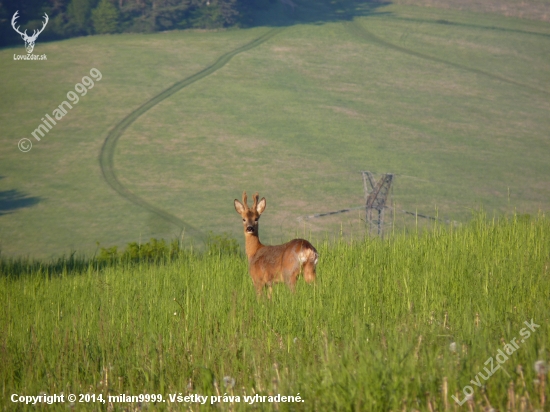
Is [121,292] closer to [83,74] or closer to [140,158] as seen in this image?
[140,158]

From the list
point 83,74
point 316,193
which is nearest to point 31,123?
point 83,74

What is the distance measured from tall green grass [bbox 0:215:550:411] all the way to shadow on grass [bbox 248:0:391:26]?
4630 cm

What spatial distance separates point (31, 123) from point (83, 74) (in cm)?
656

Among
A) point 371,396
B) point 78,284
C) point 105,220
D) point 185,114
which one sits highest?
point 371,396

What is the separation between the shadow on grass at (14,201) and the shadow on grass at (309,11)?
25.7m

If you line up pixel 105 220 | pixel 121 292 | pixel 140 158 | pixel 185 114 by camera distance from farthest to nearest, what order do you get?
pixel 185 114, pixel 140 158, pixel 105 220, pixel 121 292

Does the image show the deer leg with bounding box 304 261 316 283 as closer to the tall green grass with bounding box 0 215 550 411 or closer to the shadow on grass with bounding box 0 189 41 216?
the tall green grass with bounding box 0 215 550 411

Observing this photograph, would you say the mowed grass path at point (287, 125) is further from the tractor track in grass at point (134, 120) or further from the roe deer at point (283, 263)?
the roe deer at point (283, 263)

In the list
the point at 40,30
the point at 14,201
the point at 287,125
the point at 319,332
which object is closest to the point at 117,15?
the point at 40,30

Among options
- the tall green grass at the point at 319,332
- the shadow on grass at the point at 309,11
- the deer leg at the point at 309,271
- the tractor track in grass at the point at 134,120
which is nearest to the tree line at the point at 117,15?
the shadow on grass at the point at 309,11

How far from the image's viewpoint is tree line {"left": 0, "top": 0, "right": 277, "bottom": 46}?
4531 cm

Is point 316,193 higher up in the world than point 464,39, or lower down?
lower down

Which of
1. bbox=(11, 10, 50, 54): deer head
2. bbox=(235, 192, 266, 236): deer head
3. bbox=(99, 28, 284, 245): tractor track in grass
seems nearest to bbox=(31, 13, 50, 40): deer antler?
bbox=(11, 10, 50, 54): deer head

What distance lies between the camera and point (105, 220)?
30.3 meters
